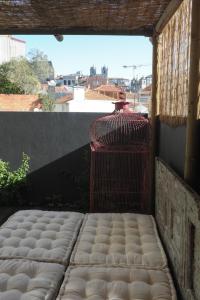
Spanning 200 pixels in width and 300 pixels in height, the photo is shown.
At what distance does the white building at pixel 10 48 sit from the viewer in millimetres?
42969

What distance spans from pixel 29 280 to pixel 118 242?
0.91 metres

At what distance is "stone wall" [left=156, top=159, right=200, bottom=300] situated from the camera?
2.23 m

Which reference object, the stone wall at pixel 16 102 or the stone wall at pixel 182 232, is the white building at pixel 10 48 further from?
the stone wall at pixel 182 232

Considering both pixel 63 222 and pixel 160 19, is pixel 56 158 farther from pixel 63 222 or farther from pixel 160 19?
pixel 160 19

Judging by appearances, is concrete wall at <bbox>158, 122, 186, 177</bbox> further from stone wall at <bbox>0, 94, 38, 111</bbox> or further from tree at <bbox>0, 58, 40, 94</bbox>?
tree at <bbox>0, 58, 40, 94</bbox>

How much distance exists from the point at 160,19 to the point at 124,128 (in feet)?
4.61

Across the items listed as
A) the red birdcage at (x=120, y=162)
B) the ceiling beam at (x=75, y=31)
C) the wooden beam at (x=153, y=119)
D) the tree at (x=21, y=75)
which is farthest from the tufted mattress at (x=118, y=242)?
the tree at (x=21, y=75)

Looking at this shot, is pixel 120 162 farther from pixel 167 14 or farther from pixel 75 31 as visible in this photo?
pixel 167 14

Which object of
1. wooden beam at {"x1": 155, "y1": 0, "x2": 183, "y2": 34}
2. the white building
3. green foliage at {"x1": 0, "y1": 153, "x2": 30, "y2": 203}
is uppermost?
the white building

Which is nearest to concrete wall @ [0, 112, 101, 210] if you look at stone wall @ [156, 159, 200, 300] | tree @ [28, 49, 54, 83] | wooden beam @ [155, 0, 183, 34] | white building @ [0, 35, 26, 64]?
wooden beam @ [155, 0, 183, 34]

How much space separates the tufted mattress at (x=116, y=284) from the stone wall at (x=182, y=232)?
12cm

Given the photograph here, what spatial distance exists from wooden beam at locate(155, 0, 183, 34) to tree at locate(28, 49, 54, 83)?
34999mm

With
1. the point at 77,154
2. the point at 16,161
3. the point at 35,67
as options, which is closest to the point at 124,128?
the point at 77,154

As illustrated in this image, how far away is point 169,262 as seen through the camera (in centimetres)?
298
